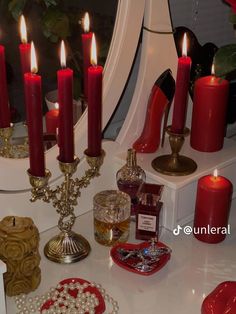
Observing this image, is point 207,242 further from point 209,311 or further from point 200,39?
point 200,39

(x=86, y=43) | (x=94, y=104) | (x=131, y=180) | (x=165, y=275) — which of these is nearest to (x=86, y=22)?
(x=86, y=43)

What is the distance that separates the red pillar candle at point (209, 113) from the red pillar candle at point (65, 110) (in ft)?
1.00

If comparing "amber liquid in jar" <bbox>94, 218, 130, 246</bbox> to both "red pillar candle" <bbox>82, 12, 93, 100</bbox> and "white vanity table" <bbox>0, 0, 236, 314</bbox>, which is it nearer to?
"white vanity table" <bbox>0, 0, 236, 314</bbox>

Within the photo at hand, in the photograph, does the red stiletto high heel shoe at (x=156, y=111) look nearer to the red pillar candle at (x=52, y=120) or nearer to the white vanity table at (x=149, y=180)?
the white vanity table at (x=149, y=180)

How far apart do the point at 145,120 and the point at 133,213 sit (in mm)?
168

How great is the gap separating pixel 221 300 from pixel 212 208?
0.65 ft

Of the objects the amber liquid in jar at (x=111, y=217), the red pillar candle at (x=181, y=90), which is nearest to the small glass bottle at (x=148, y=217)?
the amber liquid in jar at (x=111, y=217)

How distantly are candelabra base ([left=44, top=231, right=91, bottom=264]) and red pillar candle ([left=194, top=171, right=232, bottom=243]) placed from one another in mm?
185

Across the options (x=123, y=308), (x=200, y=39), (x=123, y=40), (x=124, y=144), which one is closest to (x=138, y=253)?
(x=123, y=308)

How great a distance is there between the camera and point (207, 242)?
35.9 inches

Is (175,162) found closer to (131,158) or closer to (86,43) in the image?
(131,158)

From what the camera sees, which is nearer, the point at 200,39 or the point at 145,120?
the point at 145,120

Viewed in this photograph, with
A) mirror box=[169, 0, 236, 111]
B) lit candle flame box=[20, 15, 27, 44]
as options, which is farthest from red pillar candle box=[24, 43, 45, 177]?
mirror box=[169, 0, 236, 111]

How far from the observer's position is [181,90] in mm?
902
